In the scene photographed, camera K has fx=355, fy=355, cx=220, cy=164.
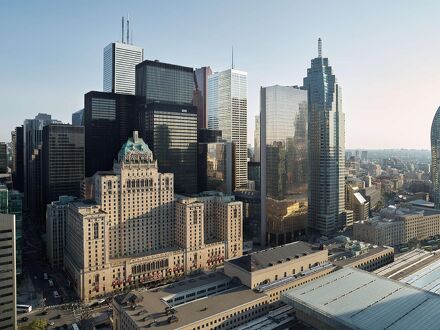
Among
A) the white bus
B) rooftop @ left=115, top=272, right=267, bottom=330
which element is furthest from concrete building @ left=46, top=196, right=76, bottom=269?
rooftop @ left=115, top=272, right=267, bottom=330

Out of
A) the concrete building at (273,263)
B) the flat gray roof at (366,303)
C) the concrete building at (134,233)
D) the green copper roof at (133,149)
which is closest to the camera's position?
the flat gray roof at (366,303)

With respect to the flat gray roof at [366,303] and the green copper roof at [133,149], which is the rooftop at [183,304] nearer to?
the flat gray roof at [366,303]

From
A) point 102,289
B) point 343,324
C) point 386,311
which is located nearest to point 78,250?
point 102,289

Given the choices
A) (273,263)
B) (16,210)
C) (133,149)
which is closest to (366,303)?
(273,263)

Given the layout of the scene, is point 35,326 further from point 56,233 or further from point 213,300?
point 56,233

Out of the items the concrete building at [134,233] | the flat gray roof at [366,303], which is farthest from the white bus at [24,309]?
the flat gray roof at [366,303]

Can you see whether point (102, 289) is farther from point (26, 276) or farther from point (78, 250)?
point (26, 276)
